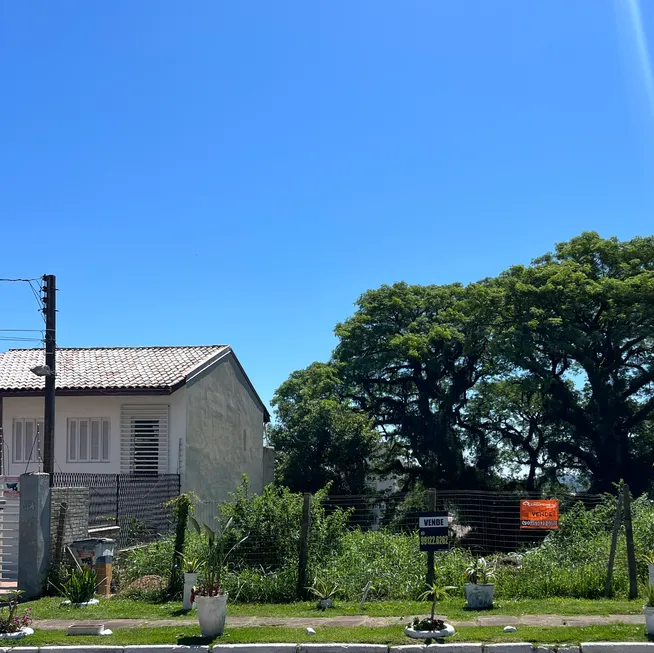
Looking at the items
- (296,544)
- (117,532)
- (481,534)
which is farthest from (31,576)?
(481,534)

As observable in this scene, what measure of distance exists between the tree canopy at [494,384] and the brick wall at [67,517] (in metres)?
19.5

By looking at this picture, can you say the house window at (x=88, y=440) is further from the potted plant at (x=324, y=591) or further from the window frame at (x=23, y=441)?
the potted plant at (x=324, y=591)

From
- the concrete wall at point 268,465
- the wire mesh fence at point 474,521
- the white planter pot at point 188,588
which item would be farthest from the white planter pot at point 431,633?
the concrete wall at point 268,465

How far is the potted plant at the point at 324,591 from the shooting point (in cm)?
1187

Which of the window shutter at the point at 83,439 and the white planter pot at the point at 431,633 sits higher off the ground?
the window shutter at the point at 83,439

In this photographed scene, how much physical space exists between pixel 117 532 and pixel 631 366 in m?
24.9

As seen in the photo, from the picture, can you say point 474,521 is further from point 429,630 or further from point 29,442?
point 29,442

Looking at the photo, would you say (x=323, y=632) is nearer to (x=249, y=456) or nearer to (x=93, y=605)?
(x=93, y=605)

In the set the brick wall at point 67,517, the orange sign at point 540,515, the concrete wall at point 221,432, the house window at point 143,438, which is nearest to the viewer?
the orange sign at point 540,515

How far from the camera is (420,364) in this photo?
38219 mm

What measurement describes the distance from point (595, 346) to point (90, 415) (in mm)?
20942

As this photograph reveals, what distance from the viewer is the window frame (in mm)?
24797

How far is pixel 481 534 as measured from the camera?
16219mm

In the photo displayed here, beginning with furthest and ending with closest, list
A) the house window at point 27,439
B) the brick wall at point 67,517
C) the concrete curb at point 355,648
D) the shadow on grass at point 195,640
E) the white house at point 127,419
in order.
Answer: the house window at point 27,439
the white house at point 127,419
the brick wall at point 67,517
the shadow on grass at point 195,640
the concrete curb at point 355,648
